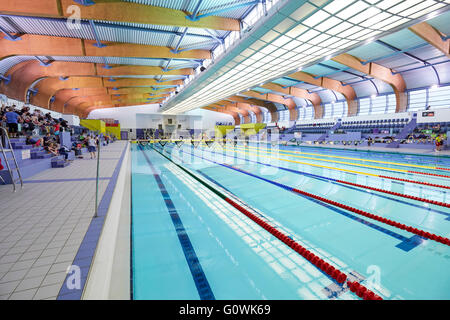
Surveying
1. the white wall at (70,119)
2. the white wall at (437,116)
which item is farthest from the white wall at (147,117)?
the white wall at (437,116)

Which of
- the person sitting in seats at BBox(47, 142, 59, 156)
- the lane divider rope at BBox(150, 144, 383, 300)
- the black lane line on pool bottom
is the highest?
the person sitting in seats at BBox(47, 142, 59, 156)

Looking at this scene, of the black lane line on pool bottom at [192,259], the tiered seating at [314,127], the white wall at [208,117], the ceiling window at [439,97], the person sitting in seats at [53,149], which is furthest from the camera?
the white wall at [208,117]

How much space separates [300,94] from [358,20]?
50.6 ft

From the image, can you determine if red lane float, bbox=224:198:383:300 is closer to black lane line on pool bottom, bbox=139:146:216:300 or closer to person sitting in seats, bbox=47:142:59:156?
black lane line on pool bottom, bbox=139:146:216:300

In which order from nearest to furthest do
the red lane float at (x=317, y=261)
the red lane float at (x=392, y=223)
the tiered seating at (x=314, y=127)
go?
the red lane float at (x=317, y=261) → the red lane float at (x=392, y=223) → the tiered seating at (x=314, y=127)

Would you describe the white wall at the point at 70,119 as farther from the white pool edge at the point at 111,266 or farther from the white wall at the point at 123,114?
the white pool edge at the point at 111,266

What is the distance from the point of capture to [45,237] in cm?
215

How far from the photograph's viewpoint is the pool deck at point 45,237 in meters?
1.51

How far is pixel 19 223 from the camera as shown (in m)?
2.47

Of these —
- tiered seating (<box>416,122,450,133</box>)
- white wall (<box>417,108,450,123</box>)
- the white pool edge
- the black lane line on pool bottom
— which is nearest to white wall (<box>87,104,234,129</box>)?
white wall (<box>417,108,450,123</box>)

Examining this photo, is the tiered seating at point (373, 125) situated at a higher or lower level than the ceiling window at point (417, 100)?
lower

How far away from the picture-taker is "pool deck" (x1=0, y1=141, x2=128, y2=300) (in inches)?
59.3

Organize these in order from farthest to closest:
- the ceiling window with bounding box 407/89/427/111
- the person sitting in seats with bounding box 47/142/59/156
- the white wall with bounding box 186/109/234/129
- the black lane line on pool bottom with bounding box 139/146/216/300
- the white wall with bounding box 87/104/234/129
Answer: the white wall with bounding box 186/109/234/129 < the white wall with bounding box 87/104/234/129 < the ceiling window with bounding box 407/89/427/111 < the person sitting in seats with bounding box 47/142/59/156 < the black lane line on pool bottom with bounding box 139/146/216/300

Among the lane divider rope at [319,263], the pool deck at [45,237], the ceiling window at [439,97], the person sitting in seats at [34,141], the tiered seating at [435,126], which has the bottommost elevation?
the lane divider rope at [319,263]
